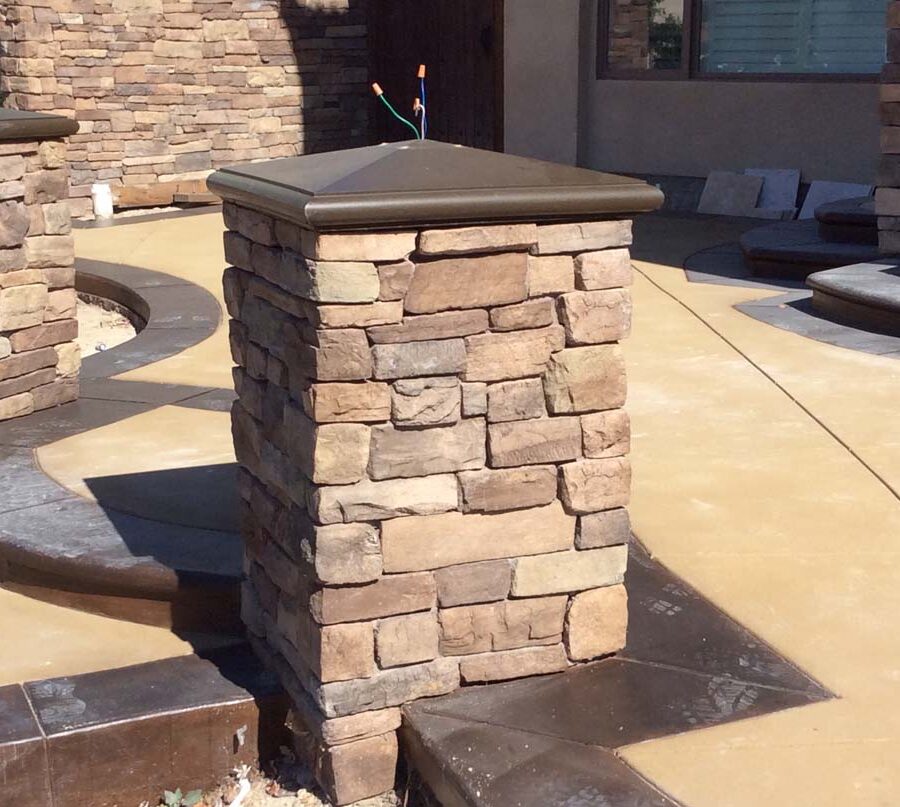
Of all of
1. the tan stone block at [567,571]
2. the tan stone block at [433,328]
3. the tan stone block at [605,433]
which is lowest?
the tan stone block at [567,571]

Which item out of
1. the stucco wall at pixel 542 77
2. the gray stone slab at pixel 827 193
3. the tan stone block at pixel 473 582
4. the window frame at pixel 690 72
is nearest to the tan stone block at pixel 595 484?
the tan stone block at pixel 473 582

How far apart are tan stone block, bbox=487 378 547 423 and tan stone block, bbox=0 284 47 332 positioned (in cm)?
313

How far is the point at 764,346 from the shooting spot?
6.94m

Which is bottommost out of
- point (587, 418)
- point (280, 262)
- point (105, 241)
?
point (105, 241)

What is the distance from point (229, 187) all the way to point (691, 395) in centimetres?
320

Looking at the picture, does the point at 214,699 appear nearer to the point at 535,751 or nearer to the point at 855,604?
the point at 535,751

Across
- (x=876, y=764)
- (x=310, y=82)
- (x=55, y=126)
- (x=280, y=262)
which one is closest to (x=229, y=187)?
(x=280, y=262)

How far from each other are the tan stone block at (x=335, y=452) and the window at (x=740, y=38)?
949 cm

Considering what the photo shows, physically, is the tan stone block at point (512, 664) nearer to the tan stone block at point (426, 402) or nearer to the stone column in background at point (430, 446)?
the stone column in background at point (430, 446)

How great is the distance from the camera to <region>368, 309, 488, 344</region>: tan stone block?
290 centimetres

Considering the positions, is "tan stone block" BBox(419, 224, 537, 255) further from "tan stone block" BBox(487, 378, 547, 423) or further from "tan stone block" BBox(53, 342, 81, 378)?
"tan stone block" BBox(53, 342, 81, 378)

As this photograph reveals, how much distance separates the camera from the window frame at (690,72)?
11375 mm

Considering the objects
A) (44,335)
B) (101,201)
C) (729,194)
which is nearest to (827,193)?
(729,194)

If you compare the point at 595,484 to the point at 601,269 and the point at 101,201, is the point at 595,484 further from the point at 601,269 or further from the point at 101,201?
the point at 101,201
